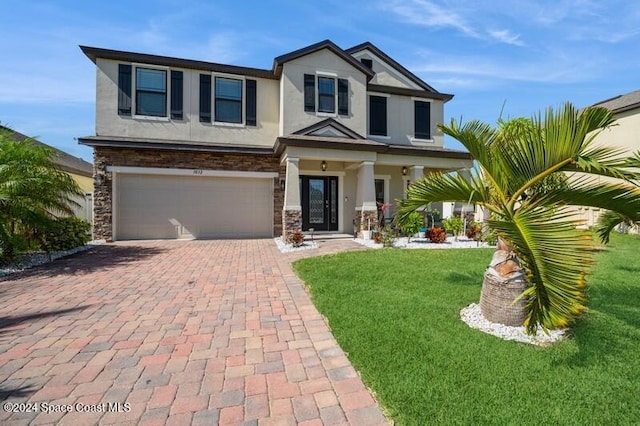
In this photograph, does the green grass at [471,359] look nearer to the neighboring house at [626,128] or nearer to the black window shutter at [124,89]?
the black window shutter at [124,89]

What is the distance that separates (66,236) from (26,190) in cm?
241

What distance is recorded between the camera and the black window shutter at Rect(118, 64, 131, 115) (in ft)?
38.3

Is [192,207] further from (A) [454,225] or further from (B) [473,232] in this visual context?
(B) [473,232]

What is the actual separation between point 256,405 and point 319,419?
0.53 metres

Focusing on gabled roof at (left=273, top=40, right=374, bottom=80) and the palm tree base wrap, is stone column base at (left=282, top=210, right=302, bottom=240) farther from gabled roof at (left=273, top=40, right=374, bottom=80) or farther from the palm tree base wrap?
the palm tree base wrap

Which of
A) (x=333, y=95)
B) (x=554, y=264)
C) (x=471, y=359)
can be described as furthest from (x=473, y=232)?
(x=554, y=264)

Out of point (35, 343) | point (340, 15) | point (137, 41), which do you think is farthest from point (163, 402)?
point (137, 41)

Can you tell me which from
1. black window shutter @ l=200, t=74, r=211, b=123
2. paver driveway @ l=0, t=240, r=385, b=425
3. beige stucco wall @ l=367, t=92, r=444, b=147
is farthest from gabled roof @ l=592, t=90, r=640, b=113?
paver driveway @ l=0, t=240, r=385, b=425

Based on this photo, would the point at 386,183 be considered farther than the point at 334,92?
Yes

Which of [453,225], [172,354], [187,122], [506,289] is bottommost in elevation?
[172,354]

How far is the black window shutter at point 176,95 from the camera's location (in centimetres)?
1212

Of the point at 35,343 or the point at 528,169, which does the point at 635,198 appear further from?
the point at 35,343

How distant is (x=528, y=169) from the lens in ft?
12.1

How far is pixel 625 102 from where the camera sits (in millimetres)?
17078
